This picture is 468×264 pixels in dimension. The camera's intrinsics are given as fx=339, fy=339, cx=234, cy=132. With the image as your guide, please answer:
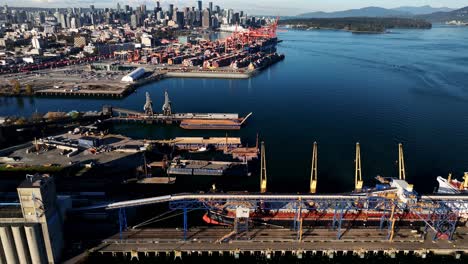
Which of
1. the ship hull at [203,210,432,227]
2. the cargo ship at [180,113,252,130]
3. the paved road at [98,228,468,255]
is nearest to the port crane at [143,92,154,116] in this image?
the cargo ship at [180,113,252,130]

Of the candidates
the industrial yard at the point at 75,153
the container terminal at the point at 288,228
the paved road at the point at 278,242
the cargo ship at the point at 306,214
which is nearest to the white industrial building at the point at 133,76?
the industrial yard at the point at 75,153

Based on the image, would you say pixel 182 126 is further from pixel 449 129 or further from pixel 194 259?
pixel 449 129

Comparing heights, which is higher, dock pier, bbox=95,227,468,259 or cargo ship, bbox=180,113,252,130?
cargo ship, bbox=180,113,252,130

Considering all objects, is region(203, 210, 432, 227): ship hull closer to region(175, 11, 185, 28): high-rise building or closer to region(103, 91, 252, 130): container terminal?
region(103, 91, 252, 130): container terminal

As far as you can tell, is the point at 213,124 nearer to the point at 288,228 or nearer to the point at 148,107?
the point at 148,107

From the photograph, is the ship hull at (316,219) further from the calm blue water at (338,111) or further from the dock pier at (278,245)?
the calm blue water at (338,111)

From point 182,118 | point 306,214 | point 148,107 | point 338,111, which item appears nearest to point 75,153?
point 148,107
